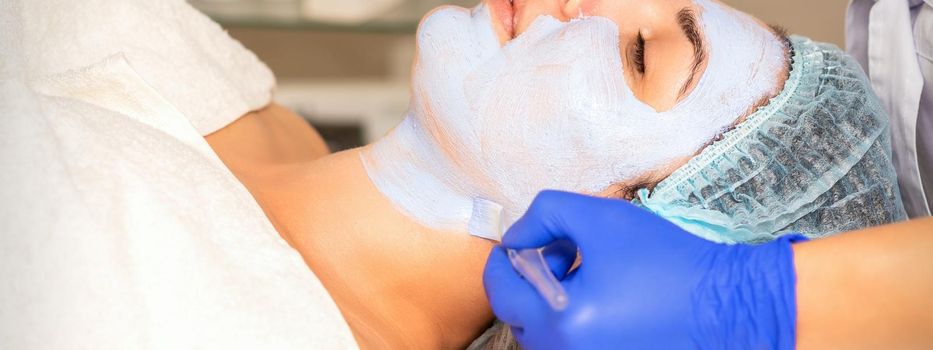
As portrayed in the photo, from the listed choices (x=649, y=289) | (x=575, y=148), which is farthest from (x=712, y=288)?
(x=575, y=148)

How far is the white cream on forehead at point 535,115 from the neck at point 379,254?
0.04m

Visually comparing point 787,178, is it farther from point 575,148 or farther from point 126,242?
point 126,242

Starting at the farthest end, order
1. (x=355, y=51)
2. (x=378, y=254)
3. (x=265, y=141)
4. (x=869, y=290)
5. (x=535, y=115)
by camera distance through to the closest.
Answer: (x=355, y=51), (x=265, y=141), (x=378, y=254), (x=535, y=115), (x=869, y=290)

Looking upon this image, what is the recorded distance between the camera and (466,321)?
142 centimetres

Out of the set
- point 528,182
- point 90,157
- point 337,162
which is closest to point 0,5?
point 90,157

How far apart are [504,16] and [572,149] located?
25 cm

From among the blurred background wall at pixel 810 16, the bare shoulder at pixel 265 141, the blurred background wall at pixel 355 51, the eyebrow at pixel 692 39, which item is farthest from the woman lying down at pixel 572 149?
the blurred background wall at pixel 810 16

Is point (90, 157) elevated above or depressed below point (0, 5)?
below

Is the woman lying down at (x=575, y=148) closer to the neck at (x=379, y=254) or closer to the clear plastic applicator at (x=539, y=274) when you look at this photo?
the neck at (x=379, y=254)

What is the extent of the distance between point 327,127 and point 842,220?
1612mm

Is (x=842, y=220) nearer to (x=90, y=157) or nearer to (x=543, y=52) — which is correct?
(x=543, y=52)

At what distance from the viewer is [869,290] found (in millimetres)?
935

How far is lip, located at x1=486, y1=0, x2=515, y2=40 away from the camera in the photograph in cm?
131

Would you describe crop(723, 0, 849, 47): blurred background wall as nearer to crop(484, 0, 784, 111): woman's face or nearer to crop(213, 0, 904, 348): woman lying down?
crop(213, 0, 904, 348): woman lying down
